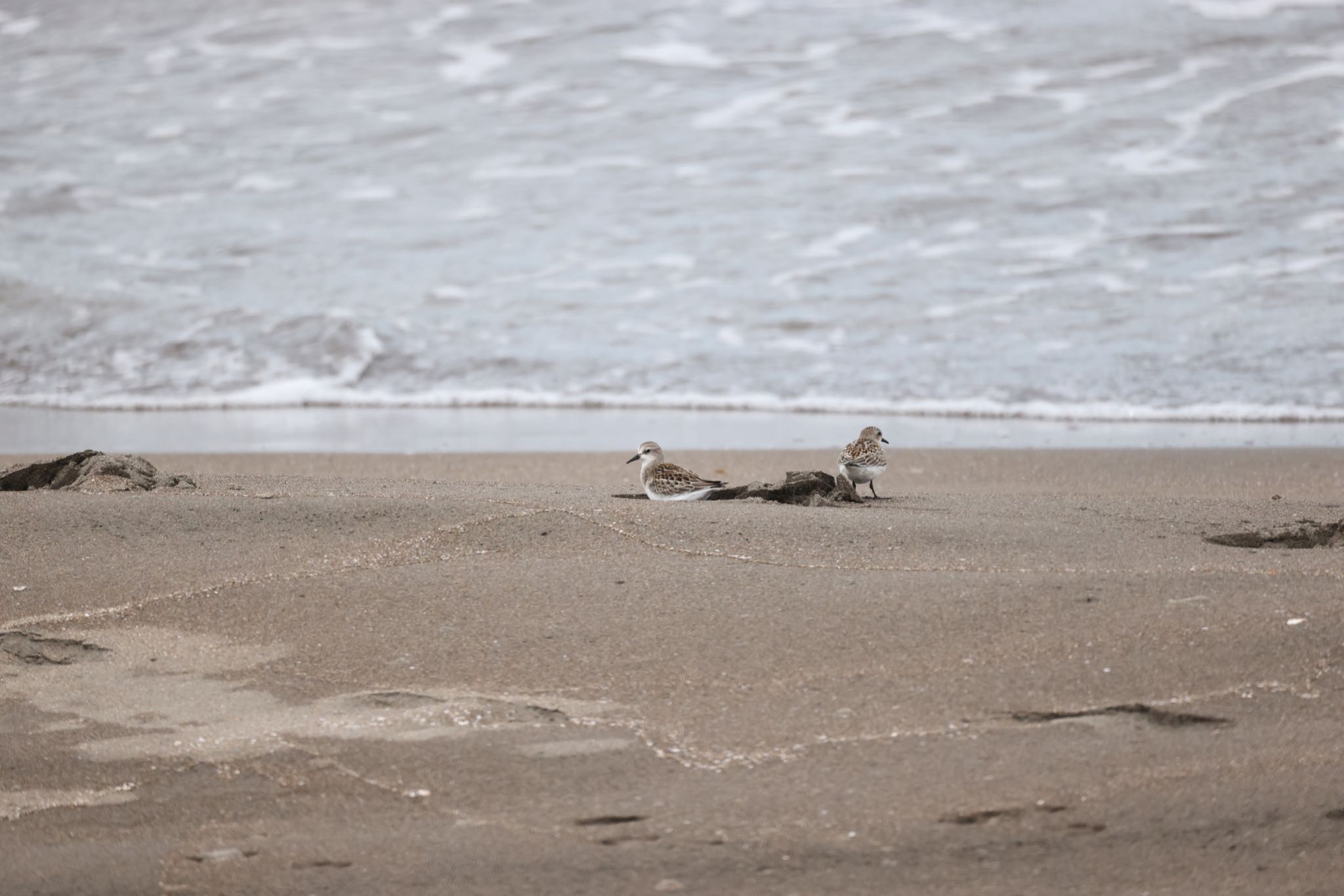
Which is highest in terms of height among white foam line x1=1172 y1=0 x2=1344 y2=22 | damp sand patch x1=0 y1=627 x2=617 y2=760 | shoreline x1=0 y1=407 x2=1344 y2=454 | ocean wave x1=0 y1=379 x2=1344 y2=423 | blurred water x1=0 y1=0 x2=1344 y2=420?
white foam line x1=1172 y1=0 x2=1344 y2=22

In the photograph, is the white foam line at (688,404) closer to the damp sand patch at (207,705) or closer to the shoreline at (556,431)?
the shoreline at (556,431)

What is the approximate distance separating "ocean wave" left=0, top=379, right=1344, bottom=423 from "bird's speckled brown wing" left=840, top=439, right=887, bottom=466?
2.74m

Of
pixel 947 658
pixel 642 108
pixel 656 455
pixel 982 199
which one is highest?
pixel 642 108

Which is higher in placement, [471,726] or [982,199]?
[982,199]

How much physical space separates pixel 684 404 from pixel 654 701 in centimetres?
531

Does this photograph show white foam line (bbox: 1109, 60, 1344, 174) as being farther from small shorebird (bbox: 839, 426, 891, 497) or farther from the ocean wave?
small shorebird (bbox: 839, 426, 891, 497)

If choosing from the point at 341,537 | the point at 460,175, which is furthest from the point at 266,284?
the point at 341,537

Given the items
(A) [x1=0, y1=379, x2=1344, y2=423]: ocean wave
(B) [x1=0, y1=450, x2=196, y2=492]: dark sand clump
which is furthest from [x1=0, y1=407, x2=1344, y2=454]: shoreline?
(B) [x1=0, y1=450, x2=196, y2=492]: dark sand clump

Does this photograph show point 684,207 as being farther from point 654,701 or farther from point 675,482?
point 654,701

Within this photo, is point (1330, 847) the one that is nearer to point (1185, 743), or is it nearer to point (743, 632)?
point (1185, 743)

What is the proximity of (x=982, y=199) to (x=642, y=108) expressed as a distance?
3.70 metres

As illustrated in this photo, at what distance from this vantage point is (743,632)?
9.61ft

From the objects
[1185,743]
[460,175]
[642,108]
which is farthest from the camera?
[642,108]

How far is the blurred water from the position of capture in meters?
8.30
